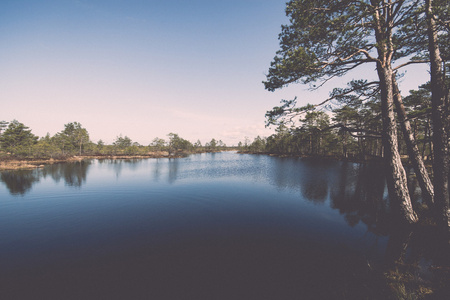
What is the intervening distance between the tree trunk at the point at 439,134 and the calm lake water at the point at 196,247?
268 centimetres

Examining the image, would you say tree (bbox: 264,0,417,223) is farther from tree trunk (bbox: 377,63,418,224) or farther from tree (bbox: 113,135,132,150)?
tree (bbox: 113,135,132,150)

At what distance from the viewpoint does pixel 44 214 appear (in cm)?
1213

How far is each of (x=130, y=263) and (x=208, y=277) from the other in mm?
3598

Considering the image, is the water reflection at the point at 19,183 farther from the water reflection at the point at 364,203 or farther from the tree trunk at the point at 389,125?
the water reflection at the point at 364,203

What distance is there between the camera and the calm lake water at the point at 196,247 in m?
5.39

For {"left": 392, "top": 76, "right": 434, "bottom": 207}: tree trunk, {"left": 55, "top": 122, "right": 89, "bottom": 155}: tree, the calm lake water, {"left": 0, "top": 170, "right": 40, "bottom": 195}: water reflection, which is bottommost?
the calm lake water

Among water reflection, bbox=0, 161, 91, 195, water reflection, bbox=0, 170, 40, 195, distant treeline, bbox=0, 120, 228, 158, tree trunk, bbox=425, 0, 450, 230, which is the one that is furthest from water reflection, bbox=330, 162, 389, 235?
distant treeline, bbox=0, 120, 228, 158

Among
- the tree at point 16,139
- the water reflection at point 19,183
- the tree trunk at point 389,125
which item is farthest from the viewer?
the tree at point 16,139

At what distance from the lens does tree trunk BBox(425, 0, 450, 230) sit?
16.1ft

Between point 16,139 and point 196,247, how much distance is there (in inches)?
3297

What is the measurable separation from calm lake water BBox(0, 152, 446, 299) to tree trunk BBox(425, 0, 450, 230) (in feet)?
8.79

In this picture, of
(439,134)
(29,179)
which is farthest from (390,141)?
(29,179)

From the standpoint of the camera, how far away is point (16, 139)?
53500mm

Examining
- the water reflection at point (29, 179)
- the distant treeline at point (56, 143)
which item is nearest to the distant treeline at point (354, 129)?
the water reflection at point (29, 179)
